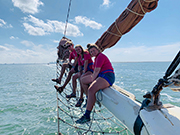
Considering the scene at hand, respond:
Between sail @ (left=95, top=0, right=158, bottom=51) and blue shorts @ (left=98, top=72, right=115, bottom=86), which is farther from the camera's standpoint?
blue shorts @ (left=98, top=72, right=115, bottom=86)

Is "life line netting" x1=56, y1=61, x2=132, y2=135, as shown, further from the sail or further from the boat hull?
the sail

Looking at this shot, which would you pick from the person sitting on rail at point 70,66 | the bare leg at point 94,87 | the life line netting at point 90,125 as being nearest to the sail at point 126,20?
the bare leg at point 94,87

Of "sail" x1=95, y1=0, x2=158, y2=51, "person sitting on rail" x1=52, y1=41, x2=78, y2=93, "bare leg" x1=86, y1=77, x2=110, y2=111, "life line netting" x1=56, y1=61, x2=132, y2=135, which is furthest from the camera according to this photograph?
"person sitting on rail" x1=52, y1=41, x2=78, y2=93

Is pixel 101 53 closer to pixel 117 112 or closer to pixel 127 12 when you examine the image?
pixel 127 12

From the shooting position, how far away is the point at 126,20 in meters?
1.50

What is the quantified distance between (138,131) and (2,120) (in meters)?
5.47

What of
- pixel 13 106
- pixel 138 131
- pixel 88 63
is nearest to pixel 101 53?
pixel 88 63

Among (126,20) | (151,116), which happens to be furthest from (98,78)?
(151,116)

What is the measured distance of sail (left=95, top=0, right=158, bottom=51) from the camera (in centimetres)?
131

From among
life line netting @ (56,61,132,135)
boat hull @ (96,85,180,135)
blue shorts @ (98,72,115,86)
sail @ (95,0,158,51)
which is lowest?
life line netting @ (56,61,132,135)

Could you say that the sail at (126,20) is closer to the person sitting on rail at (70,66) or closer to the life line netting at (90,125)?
the life line netting at (90,125)

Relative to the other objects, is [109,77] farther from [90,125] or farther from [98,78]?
[90,125]

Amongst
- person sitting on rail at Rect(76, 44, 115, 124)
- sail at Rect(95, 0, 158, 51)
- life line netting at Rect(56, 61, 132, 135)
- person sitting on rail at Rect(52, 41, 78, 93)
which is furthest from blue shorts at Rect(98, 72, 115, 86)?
person sitting on rail at Rect(52, 41, 78, 93)

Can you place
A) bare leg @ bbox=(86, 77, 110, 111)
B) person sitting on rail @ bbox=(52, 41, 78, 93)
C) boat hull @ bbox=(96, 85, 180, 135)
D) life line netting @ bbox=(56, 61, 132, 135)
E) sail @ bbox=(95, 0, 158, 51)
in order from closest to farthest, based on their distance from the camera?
1. boat hull @ bbox=(96, 85, 180, 135)
2. sail @ bbox=(95, 0, 158, 51)
3. bare leg @ bbox=(86, 77, 110, 111)
4. life line netting @ bbox=(56, 61, 132, 135)
5. person sitting on rail @ bbox=(52, 41, 78, 93)
